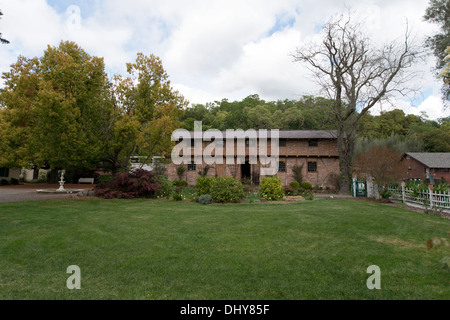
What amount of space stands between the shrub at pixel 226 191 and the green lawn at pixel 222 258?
5611mm

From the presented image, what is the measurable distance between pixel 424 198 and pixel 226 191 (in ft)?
28.5

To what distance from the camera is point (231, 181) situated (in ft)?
45.4

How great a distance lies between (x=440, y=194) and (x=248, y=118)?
91.6ft

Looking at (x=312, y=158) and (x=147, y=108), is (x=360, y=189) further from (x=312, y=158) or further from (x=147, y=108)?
(x=147, y=108)

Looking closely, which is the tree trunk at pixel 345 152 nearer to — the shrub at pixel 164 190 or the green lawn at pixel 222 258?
the shrub at pixel 164 190

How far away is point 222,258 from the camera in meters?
4.53

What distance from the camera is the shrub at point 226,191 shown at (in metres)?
13.4

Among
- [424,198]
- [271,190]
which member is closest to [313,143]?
[271,190]

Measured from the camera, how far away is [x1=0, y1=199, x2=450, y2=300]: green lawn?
333 centimetres

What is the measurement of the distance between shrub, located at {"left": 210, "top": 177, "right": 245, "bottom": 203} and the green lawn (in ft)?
18.4

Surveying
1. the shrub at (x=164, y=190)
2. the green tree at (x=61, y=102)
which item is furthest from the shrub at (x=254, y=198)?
the green tree at (x=61, y=102)
